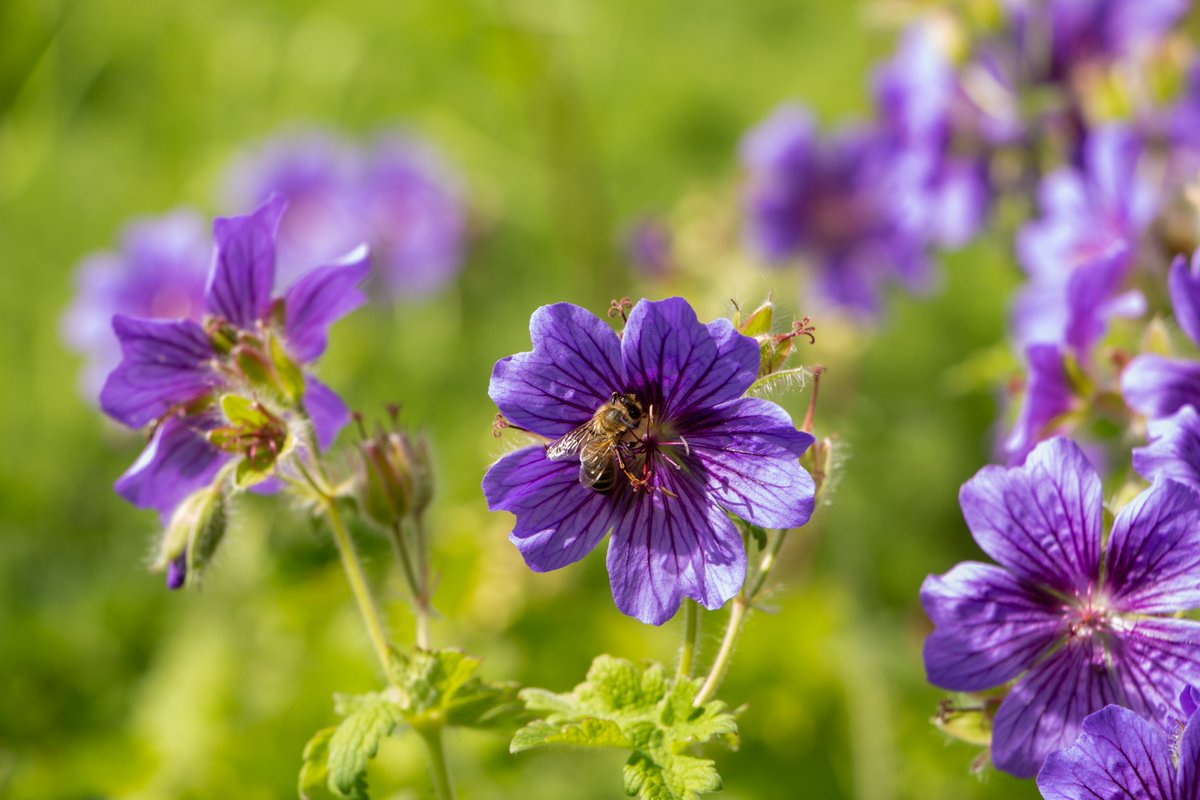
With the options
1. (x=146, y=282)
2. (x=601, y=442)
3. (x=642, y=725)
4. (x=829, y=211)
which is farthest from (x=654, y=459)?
(x=146, y=282)

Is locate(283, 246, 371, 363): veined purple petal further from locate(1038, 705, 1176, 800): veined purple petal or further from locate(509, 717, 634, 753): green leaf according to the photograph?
locate(1038, 705, 1176, 800): veined purple petal

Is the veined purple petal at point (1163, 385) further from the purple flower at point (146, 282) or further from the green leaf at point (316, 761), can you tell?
the purple flower at point (146, 282)

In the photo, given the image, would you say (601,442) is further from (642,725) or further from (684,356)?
(642,725)

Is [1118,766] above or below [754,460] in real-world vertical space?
below

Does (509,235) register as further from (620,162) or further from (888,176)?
(888,176)

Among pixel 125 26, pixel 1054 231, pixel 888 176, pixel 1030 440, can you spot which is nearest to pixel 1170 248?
pixel 1054 231

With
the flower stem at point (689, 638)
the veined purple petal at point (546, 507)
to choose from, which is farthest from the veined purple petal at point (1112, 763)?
the veined purple petal at point (546, 507)

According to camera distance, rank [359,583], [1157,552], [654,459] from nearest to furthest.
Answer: [1157,552]
[654,459]
[359,583]
